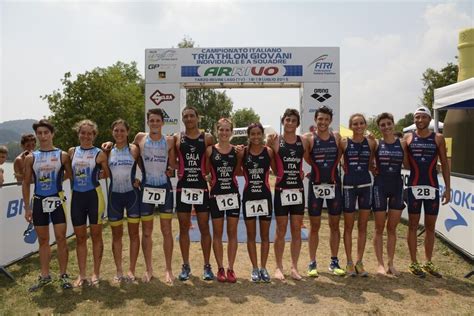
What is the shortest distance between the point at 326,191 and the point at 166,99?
7.75 m

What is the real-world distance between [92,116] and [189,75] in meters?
14.6

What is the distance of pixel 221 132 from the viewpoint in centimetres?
438

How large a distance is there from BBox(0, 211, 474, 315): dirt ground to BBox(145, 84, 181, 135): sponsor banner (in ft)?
22.5

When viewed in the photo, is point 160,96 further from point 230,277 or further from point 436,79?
point 436,79

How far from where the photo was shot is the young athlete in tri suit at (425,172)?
4801 mm

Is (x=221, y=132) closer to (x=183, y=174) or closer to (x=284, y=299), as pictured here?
(x=183, y=174)

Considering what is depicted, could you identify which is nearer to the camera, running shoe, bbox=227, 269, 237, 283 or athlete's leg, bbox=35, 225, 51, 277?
athlete's leg, bbox=35, 225, 51, 277

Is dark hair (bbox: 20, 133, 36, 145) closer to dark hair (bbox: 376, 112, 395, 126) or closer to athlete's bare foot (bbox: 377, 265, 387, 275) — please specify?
dark hair (bbox: 376, 112, 395, 126)

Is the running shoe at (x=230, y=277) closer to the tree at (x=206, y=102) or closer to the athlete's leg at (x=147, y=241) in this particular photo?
the athlete's leg at (x=147, y=241)

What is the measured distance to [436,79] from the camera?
35.0 meters

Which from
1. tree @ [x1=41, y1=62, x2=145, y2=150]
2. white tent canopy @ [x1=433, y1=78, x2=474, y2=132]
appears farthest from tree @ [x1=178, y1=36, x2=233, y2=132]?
white tent canopy @ [x1=433, y1=78, x2=474, y2=132]

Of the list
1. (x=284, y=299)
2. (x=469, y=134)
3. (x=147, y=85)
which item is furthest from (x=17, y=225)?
(x=469, y=134)

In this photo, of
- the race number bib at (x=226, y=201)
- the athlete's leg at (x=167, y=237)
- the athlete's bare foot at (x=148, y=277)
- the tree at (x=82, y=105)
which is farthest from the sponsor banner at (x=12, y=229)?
the tree at (x=82, y=105)

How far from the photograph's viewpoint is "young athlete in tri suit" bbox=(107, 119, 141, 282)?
440 cm
